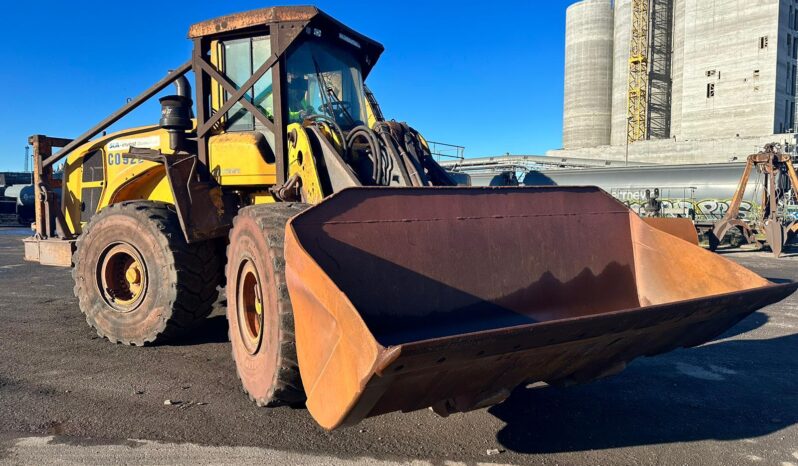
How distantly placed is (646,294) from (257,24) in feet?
12.4

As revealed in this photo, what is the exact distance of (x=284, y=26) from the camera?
4.90 metres

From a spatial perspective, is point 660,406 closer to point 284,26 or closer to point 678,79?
point 284,26

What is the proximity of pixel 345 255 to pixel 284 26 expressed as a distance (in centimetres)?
258

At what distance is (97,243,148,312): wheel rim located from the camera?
5.38 meters

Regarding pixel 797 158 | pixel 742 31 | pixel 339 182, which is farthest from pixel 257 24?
pixel 742 31

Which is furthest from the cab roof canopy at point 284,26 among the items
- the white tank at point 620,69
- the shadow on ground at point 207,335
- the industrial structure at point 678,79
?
the white tank at point 620,69

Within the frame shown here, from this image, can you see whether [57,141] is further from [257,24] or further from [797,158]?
[797,158]

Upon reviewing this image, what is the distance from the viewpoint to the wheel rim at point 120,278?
5.38 metres

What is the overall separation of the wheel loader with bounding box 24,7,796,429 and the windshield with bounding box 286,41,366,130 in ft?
0.06

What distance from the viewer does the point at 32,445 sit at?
133 inches

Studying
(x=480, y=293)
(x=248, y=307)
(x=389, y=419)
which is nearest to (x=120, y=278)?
→ (x=248, y=307)

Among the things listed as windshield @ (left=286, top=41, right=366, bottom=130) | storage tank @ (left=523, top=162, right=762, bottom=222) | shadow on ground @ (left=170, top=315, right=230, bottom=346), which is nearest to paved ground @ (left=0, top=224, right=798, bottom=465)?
shadow on ground @ (left=170, top=315, right=230, bottom=346)

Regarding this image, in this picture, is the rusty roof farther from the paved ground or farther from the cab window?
the paved ground

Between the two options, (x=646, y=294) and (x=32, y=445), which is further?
(x=646, y=294)
